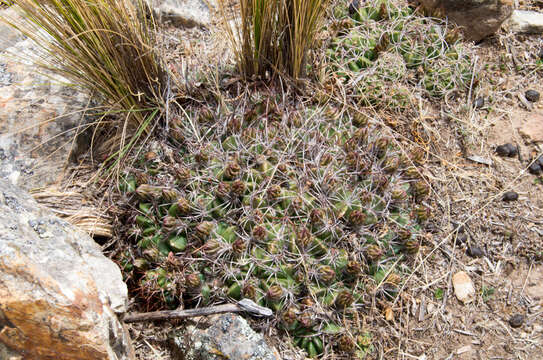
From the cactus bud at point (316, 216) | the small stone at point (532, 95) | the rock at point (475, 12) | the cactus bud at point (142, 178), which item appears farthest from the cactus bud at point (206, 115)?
the small stone at point (532, 95)

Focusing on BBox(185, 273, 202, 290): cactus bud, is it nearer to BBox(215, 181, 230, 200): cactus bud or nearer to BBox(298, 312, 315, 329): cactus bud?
BBox(215, 181, 230, 200): cactus bud

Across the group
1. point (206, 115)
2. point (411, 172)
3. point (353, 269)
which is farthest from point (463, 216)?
point (206, 115)

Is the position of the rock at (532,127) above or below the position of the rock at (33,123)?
below

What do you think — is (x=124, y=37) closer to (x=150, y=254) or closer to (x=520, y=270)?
(x=150, y=254)

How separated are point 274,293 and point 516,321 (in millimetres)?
1737

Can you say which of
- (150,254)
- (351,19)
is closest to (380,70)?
(351,19)

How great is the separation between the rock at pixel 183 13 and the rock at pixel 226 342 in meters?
2.59

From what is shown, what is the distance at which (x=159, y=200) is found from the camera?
3025 mm

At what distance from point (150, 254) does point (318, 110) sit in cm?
149

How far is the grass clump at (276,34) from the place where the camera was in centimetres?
298

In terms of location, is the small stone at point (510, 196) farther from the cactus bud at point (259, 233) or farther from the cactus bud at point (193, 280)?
the cactus bud at point (193, 280)

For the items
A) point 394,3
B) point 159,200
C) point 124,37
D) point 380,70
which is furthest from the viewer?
point 394,3

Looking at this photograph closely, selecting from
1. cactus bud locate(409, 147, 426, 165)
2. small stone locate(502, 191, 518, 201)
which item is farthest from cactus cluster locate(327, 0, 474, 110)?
small stone locate(502, 191, 518, 201)

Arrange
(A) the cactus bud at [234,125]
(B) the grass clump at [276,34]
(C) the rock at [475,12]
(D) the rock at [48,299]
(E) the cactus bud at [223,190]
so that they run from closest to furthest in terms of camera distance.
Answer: (D) the rock at [48,299] < (E) the cactus bud at [223,190] < (B) the grass clump at [276,34] < (A) the cactus bud at [234,125] < (C) the rock at [475,12]
